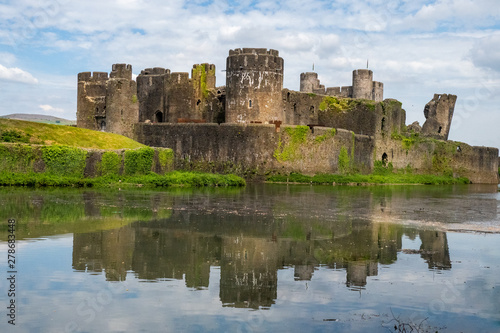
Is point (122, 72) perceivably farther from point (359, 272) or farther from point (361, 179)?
point (359, 272)

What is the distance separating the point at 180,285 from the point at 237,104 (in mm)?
35176

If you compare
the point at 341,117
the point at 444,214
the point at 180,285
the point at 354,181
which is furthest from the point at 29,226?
the point at 341,117

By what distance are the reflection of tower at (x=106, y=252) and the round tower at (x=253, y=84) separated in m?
29.5

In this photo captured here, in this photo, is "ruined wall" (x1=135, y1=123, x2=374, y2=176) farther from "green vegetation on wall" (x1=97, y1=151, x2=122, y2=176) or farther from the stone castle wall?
the stone castle wall

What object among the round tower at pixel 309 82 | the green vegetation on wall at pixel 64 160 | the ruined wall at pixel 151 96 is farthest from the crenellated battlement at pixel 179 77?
the round tower at pixel 309 82

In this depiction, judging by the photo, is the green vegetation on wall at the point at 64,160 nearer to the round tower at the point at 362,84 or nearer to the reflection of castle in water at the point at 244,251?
the reflection of castle in water at the point at 244,251

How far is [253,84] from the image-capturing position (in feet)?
149

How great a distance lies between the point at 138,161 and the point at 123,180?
62.8 inches

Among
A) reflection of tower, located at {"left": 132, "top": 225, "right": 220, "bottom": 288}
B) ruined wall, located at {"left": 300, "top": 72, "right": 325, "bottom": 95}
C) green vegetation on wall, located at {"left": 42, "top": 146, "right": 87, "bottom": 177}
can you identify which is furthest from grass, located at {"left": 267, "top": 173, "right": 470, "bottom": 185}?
reflection of tower, located at {"left": 132, "top": 225, "right": 220, "bottom": 288}

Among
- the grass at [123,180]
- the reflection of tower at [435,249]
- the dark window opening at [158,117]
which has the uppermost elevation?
the dark window opening at [158,117]

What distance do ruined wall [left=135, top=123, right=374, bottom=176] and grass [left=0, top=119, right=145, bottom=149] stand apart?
19.4 feet

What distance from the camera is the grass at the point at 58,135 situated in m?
31.4

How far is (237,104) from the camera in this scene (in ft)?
150

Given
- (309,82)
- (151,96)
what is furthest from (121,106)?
(309,82)
